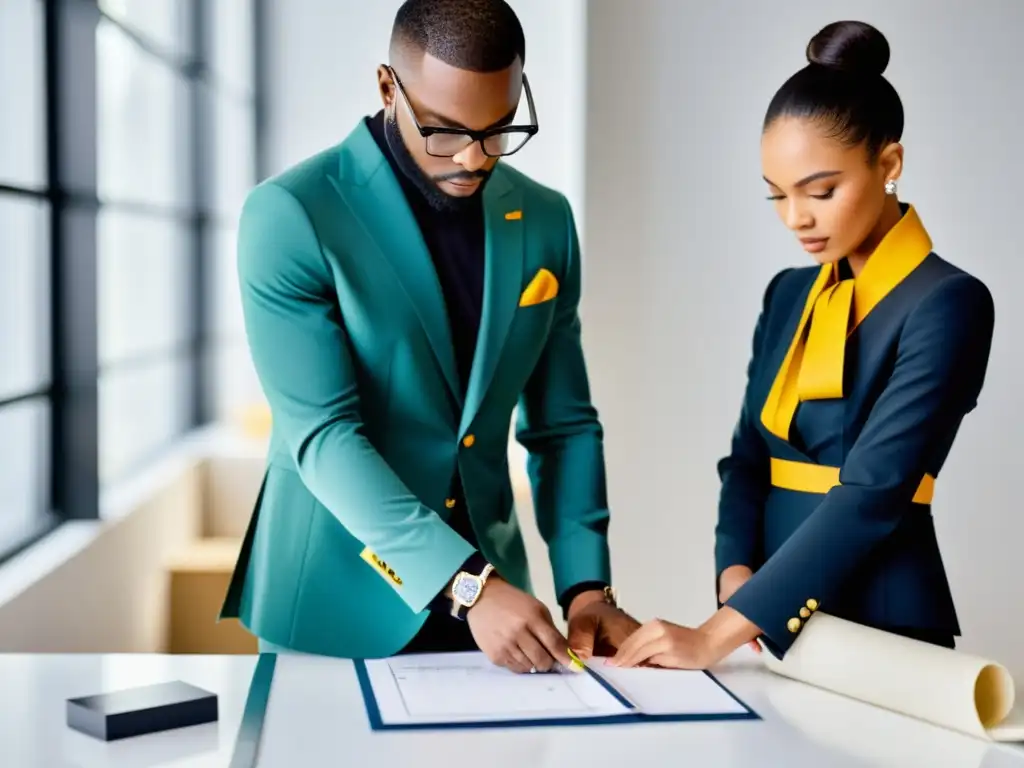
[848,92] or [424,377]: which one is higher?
[848,92]

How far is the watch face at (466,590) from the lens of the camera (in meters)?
1.63

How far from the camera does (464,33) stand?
1.63m

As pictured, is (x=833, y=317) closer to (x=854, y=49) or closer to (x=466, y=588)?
(x=854, y=49)

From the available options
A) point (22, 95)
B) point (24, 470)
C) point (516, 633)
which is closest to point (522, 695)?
point (516, 633)

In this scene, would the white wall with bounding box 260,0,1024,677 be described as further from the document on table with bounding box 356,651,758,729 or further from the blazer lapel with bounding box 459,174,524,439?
the document on table with bounding box 356,651,758,729

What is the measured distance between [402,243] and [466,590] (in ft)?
1.58

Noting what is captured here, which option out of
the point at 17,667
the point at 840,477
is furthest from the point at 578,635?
the point at 17,667

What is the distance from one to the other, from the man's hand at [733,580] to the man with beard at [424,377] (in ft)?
0.46

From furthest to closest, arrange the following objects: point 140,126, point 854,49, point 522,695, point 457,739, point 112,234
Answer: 1. point 140,126
2. point 112,234
3. point 854,49
4. point 522,695
5. point 457,739

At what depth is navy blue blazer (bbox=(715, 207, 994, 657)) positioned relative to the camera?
1.60m

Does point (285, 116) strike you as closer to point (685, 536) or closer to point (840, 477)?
point (685, 536)

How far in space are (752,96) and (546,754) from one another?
8.30 ft

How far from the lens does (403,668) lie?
5.44ft

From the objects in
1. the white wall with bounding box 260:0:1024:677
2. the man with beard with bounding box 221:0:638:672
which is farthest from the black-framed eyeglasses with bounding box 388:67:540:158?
the white wall with bounding box 260:0:1024:677
